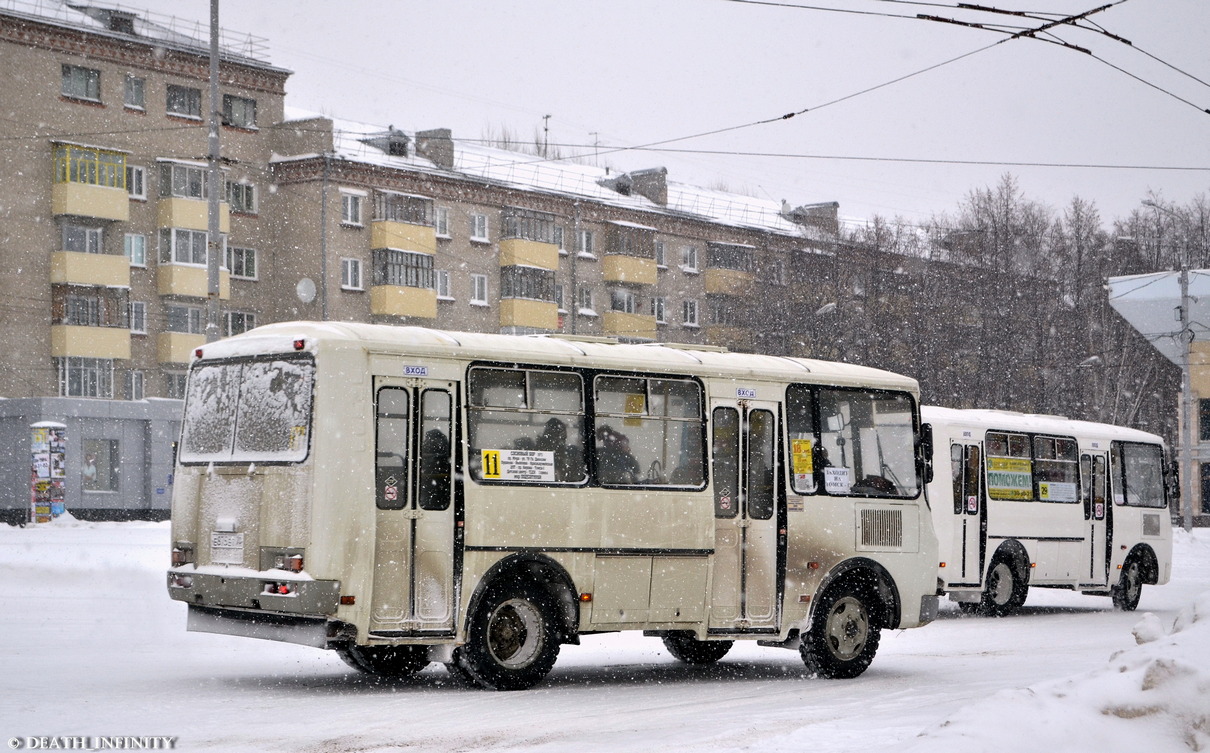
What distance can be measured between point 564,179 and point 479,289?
329 inches

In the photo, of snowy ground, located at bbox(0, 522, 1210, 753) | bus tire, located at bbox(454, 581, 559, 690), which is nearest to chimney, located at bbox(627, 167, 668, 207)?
snowy ground, located at bbox(0, 522, 1210, 753)

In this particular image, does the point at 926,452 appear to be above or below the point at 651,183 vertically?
below

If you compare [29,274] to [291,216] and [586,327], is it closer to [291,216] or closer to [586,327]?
[291,216]

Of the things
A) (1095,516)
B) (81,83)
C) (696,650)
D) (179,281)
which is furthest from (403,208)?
(696,650)

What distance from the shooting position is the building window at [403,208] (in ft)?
199

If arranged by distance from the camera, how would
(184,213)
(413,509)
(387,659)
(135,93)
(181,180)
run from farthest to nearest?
1. (181,180)
2. (184,213)
3. (135,93)
4. (387,659)
5. (413,509)

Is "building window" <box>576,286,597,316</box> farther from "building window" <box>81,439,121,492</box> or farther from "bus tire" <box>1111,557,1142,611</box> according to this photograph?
"bus tire" <box>1111,557,1142,611</box>

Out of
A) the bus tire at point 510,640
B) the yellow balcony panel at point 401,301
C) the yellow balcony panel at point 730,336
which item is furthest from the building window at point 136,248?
the bus tire at point 510,640

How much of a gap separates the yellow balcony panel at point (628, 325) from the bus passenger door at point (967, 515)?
155ft

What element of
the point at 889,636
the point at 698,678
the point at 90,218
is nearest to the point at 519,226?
the point at 90,218

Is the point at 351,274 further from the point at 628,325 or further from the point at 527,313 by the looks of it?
the point at 628,325

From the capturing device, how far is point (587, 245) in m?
70.0

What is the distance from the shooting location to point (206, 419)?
13.0 meters

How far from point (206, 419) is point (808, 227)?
2364 inches
